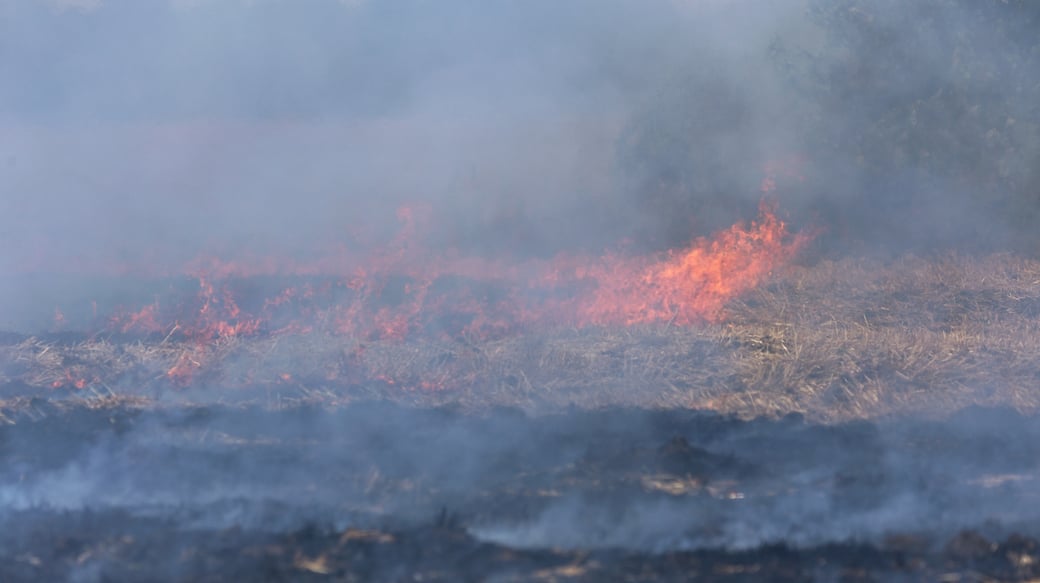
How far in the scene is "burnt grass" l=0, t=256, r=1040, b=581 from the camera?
5.69m

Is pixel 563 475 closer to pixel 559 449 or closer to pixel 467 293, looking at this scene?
pixel 559 449

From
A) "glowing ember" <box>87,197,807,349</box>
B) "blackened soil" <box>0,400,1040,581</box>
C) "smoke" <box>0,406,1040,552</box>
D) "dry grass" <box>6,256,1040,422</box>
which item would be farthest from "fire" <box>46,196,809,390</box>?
"smoke" <box>0,406,1040,552</box>

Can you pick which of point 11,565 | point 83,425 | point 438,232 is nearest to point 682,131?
point 438,232

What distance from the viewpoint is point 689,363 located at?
8.77m

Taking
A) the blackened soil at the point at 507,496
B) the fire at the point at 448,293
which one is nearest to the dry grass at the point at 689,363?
the fire at the point at 448,293

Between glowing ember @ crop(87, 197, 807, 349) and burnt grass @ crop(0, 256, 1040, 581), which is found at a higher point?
glowing ember @ crop(87, 197, 807, 349)

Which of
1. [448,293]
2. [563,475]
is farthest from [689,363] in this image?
[448,293]

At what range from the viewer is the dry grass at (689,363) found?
26.5ft

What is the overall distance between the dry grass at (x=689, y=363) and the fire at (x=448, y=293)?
0.33 m

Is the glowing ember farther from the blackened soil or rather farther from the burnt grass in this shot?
the blackened soil

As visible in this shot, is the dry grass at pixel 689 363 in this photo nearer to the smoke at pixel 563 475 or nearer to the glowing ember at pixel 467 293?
the glowing ember at pixel 467 293

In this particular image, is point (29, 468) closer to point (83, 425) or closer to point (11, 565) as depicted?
point (83, 425)

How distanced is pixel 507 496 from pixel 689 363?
3.16m

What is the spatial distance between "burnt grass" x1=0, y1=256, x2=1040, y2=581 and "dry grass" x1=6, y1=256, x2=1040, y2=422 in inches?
1.3
